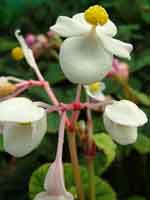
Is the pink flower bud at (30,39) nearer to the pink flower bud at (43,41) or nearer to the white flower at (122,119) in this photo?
the pink flower bud at (43,41)

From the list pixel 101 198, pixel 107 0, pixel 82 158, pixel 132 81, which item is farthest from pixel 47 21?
pixel 101 198

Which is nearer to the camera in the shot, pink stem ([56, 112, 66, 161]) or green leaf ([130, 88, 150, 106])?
pink stem ([56, 112, 66, 161])

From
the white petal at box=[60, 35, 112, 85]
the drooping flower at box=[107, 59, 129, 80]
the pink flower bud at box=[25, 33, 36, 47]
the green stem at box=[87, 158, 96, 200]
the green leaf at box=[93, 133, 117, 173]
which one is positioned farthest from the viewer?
the pink flower bud at box=[25, 33, 36, 47]

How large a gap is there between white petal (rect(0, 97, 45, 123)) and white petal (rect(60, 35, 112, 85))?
0.05 m

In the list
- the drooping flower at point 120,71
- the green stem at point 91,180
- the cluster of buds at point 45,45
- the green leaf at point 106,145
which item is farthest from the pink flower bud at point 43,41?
the green stem at point 91,180

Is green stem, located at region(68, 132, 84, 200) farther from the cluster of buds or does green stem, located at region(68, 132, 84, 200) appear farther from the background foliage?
the cluster of buds

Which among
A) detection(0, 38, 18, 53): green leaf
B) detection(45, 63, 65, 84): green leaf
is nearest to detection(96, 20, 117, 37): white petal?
detection(45, 63, 65, 84): green leaf

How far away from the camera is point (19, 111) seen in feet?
2.10

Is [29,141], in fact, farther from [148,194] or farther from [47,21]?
[47,21]

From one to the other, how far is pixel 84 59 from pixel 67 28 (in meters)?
0.03

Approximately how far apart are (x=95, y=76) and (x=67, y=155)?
0.37 metres

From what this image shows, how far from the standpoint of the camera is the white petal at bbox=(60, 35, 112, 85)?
0.63 meters

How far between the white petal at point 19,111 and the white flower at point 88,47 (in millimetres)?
46

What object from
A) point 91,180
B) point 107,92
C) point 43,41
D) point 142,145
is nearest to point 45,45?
point 43,41
